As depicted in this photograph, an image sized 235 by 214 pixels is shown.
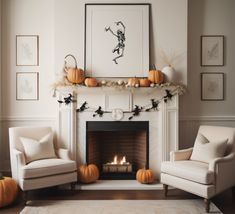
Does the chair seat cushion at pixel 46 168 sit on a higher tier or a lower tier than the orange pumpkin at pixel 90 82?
lower

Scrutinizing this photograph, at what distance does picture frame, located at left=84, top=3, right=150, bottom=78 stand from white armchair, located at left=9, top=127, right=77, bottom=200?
1.32m

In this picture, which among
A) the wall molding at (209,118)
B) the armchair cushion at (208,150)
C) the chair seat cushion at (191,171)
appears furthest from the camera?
the wall molding at (209,118)

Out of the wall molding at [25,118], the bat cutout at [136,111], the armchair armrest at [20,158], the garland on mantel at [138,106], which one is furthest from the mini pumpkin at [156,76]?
the armchair armrest at [20,158]

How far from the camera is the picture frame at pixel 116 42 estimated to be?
4.70 metres

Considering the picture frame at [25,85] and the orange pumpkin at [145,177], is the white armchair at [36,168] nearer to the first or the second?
the picture frame at [25,85]

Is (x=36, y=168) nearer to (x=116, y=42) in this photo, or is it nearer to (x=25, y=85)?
(x=25, y=85)

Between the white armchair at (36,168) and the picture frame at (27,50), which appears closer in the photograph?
the white armchair at (36,168)

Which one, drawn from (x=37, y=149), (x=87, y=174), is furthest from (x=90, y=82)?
(x=87, y=174)

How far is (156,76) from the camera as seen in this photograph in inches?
178

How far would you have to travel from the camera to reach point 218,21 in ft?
16.6

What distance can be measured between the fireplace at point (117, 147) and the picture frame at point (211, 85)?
47.5 inches

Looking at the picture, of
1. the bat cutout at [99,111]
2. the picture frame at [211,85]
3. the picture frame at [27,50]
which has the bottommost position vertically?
the bat cutout at [99,111]

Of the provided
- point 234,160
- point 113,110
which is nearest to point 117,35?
Answer: point 113,110

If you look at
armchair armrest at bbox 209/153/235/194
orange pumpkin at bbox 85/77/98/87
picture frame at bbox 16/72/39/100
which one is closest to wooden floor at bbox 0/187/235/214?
armchair armrest at bbox 209/153/235/194
